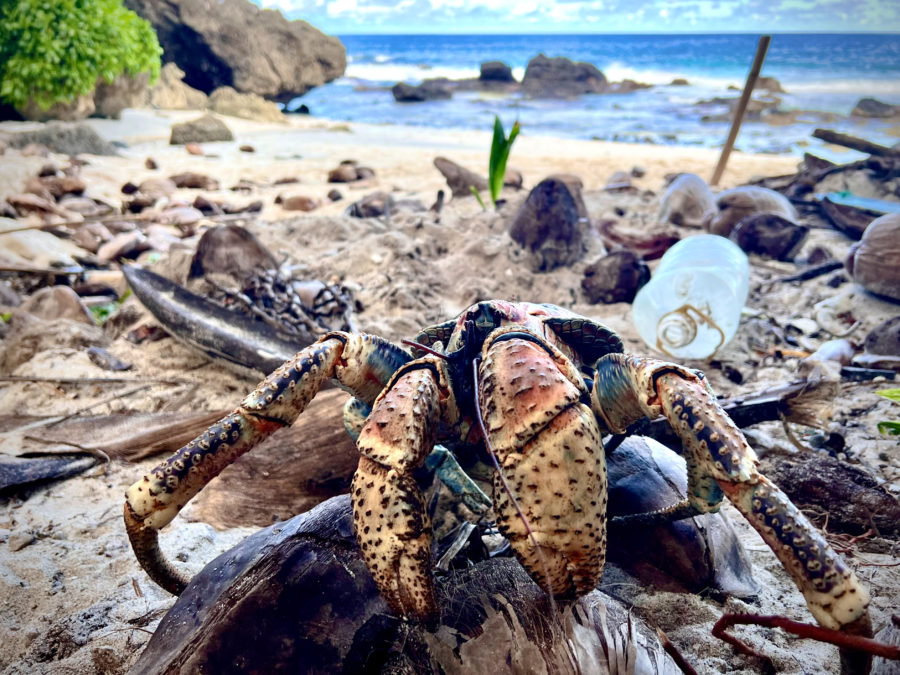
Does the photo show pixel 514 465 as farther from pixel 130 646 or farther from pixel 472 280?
pixel 472 280

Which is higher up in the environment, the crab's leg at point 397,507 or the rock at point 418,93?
the rock at point 418,93

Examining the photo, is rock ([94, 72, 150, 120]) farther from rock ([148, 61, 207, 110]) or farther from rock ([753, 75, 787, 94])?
rock ([753, 75, 787, 94])

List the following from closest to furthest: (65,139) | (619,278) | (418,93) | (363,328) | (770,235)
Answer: (363,328) < (619,278) < (770,235) < (65,139) < (418,93)

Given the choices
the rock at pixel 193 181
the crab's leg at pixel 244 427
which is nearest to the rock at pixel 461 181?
the rock at pixel 193 181

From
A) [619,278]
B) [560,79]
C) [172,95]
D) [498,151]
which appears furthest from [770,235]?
[560,79]

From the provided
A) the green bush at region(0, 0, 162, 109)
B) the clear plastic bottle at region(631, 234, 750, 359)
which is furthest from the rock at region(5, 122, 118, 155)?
the clear plastic bottle at region(631, 234, 750, 359)

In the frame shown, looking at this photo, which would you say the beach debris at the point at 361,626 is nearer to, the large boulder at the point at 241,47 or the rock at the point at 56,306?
the rock at the point at 56,306

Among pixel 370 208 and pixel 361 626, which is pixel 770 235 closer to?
pixel 370 208
